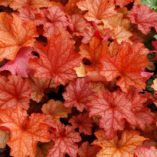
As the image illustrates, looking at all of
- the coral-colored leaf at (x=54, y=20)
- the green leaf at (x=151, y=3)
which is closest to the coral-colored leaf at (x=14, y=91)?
the coral-colored leaf at (x=54, y=20)

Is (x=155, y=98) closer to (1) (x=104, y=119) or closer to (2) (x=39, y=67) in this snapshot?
(1) (x=104, y=119)

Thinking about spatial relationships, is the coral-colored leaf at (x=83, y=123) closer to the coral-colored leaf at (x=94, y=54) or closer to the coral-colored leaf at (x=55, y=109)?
the coral-colored leaf at (x=55, y=109)

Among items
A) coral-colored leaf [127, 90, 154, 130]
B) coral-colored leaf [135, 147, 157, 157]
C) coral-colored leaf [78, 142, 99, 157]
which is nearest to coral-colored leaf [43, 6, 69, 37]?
coral-colored leaf [127, 90, 154, 130]

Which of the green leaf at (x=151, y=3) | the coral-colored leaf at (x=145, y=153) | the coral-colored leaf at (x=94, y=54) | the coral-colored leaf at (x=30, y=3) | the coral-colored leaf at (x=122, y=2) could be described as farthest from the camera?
the green leaf at (x=151, y=3)

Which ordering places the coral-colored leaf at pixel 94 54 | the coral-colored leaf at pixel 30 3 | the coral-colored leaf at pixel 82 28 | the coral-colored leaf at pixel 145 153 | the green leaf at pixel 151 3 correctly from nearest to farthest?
1. the coral-colored leaf at pixel 145 153
2. the coral-colored leaf at pixel 94 54
3. the coral-colored leaf at pixel 82 28
4. the coral-colored leaf at pixel 30 3
5. the green leaf at pixel 151 3

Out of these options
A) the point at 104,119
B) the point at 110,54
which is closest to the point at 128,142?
the point at 104,119

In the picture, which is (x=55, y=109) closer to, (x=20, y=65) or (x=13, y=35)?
(x=20, y=65)

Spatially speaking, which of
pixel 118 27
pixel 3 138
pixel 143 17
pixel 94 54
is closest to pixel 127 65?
pixel 94 54
